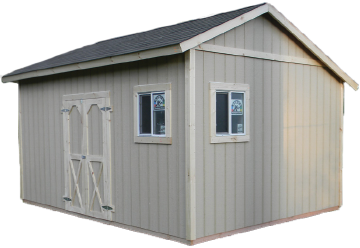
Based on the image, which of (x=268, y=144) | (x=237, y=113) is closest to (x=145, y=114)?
(x=237, y=113)

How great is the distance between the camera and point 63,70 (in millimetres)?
9898

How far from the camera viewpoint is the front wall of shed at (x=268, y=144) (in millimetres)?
7922

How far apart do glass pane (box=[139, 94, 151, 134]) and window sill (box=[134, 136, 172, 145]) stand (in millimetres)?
116

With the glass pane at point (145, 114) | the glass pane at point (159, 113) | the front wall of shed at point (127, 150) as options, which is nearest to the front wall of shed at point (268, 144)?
the front wall of shed at point (127, 150)

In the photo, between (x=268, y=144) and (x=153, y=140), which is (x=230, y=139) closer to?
(x=268, y=144)

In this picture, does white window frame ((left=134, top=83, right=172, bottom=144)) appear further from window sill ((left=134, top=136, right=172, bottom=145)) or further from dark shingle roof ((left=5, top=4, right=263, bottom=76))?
dark shingle roof ((left=5, top=4, right=263, bottom=76))

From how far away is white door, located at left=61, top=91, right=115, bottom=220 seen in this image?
9.29 m

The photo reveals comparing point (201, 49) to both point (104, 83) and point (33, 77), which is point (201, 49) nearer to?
point (104, 83)

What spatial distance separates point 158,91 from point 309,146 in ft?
11.2

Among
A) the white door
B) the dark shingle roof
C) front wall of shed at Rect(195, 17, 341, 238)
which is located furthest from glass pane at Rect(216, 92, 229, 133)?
the white door

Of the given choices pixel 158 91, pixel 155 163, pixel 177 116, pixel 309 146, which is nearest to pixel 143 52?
pixel 158 91

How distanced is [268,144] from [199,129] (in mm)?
1750

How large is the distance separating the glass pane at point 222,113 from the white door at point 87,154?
2169 millimetres

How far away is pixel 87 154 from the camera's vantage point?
9703 mm
